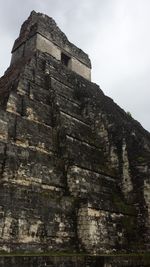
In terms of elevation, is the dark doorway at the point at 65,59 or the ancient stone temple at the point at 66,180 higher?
the dark doorway at the point at 65,59

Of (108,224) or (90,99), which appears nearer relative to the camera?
(108,224)

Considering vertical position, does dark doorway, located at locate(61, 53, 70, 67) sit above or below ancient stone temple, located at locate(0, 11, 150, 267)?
above

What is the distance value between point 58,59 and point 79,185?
9.42 metres

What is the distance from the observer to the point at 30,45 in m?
16.1

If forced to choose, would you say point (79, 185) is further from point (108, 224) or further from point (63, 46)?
point (63, 46)

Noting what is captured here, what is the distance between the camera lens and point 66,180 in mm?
8938

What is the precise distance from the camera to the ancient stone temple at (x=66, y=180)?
7125mm

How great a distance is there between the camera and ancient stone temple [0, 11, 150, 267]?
7.12 meters

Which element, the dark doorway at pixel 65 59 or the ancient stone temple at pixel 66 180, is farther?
the dark doorway at pixel 65 59

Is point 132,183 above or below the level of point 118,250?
above

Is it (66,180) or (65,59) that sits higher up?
(65,59)

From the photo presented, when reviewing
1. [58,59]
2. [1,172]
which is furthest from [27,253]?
[58,59]

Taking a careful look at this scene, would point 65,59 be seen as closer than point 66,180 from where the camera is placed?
No

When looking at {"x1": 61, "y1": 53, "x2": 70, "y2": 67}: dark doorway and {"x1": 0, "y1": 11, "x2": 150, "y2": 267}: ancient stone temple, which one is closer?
{"x1": 0, "y1": 11, "x2": 150, "y2": 267}: ancient stone temple
